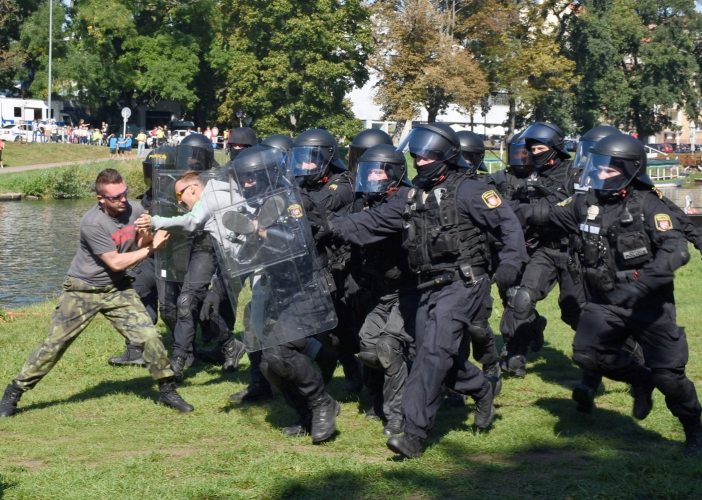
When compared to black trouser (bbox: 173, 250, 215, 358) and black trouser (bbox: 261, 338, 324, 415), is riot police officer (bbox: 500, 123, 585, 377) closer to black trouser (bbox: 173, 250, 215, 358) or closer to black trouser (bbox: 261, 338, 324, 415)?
black trouser (bbox: 261, 338, 324, 415)

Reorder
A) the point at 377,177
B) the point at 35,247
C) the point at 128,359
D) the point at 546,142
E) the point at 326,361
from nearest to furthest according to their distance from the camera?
the point at 377,177 → the point at 326,361 → the point at 546,142 → the point at 128,359 → the point at 35,247

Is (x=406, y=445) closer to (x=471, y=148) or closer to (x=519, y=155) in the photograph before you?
(x=519, y=155)

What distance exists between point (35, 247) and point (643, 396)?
61.5 ft

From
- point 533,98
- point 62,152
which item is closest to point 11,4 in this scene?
point 62,152

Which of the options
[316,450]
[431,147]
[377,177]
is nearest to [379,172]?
[377,177]

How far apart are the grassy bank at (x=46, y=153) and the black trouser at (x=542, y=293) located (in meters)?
37.6

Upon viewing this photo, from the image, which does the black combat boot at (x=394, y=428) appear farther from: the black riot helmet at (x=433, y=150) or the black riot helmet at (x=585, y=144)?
the black riot helmet at (x=585, y=144)

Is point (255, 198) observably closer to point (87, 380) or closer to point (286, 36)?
point (87, 380)

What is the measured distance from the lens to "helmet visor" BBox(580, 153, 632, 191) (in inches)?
234

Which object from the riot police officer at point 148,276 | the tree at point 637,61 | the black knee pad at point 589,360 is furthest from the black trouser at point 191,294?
the tree at point 637,61

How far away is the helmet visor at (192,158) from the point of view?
8531mm

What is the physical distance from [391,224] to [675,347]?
2.04 m

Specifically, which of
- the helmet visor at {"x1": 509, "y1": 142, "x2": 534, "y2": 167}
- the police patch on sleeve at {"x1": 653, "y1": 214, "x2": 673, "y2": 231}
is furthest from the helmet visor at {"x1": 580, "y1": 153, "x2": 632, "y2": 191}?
the helmet visor at {"x1": 509, "y1": 142, "x2": 534, "y2": 167}

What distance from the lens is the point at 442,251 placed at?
6016mm
